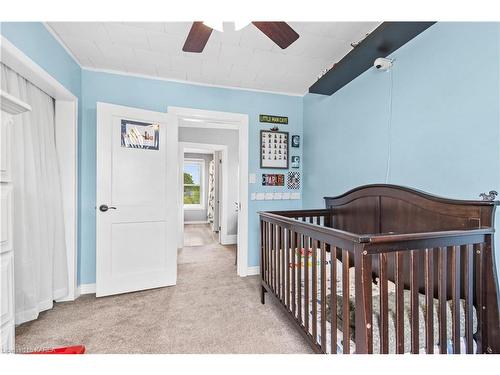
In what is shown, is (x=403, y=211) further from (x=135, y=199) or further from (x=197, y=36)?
(x=135, y=199)

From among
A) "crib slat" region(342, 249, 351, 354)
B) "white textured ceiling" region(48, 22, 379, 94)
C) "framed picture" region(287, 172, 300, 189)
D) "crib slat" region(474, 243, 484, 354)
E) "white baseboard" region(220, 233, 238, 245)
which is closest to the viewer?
"crib slat" region(342, 249, 351, 354)

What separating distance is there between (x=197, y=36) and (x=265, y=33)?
432 millimetres

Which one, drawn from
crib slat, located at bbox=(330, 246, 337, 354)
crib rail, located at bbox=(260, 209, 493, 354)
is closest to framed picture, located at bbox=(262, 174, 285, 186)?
crib rail, located at bbox=(260, 209, 493, 354)

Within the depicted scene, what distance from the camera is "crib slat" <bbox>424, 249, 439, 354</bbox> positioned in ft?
3.20

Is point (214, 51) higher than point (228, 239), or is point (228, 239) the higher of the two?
point (214, 51)

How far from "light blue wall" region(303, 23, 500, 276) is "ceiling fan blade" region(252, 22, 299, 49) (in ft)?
2.95

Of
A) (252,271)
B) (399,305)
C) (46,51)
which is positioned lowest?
(252,271)

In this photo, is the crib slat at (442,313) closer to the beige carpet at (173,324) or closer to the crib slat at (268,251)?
the beige carpet at (173,324)

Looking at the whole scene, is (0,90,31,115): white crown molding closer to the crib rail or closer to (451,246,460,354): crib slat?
the crib rail

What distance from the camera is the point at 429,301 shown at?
99 centimetres

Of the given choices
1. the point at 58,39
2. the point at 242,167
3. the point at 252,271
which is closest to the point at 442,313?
the point at 252,271
